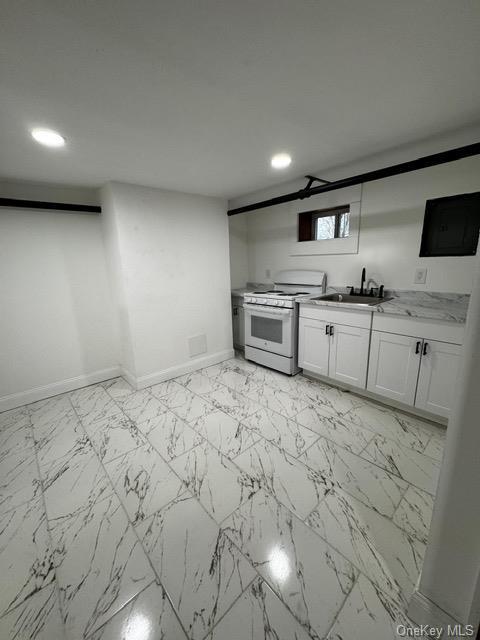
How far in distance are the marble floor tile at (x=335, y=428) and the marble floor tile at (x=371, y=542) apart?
0.49 meters

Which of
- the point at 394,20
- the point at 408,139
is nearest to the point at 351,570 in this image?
the point at 394,20

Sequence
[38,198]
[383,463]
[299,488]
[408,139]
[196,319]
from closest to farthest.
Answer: [299,488] < [383,463] < [408,139] < [38,198] < [196,319]

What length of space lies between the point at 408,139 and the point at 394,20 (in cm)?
128

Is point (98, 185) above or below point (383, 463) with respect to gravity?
above

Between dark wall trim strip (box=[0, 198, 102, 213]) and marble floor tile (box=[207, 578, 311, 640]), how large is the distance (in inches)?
128

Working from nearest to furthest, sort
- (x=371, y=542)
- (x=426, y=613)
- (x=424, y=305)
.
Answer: (x=426, y=613) < (x=371, y=542) < (x=424, y=305)

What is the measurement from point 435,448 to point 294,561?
138 cm

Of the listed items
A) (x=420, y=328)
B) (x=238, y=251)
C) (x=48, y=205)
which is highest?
(x=48, y=205)

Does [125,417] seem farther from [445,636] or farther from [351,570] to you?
[445,636]

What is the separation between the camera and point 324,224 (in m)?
3.12

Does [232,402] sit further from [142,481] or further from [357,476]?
[357,476]

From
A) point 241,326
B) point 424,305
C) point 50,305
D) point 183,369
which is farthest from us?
point 241,326

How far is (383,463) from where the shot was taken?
5.74 feet

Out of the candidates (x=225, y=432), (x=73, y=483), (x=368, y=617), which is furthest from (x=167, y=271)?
(x=368, y=617)
